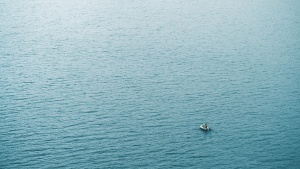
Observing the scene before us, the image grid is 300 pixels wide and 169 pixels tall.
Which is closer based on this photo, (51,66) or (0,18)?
(51,66)

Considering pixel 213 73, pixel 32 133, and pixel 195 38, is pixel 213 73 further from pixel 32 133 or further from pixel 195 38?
pixel 32 133

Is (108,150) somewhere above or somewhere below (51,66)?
below

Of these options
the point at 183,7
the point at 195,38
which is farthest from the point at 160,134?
the point at 183,7

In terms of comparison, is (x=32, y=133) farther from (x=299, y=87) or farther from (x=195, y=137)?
(x=299, y=87)

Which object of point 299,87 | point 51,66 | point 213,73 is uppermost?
point 51,66

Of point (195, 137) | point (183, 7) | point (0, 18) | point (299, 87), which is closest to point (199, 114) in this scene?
point (195, 137)

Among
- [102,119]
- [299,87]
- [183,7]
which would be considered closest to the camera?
[102,119]

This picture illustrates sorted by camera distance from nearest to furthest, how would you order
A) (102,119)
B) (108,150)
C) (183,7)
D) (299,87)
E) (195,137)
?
(108,150)
(195,137)
(102,119)
(299,87)
(183,7)
